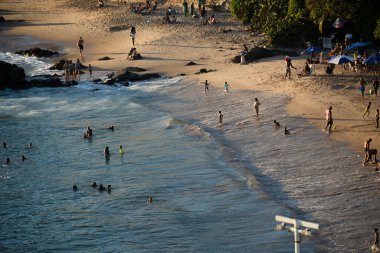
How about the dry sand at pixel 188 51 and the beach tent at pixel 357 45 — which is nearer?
the dry sand at pixel 188 51

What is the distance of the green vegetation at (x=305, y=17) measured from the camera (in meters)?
42.9

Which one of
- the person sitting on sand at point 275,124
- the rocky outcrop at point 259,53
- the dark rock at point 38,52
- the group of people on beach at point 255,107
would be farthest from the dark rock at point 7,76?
the person sitting on sand at point 275,124

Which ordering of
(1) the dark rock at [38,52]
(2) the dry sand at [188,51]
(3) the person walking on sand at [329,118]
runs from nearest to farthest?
(3) the person walking on sand at [329,118] < (2) the dry sand at [188,51] < (1) the dark rock at [38,52]

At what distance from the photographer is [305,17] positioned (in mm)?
46719

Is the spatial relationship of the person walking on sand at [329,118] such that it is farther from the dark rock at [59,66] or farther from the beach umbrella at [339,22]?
the dark rock at [59,66]

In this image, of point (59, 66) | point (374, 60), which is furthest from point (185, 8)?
point (374, 60)

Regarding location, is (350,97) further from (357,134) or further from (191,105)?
(191,105)

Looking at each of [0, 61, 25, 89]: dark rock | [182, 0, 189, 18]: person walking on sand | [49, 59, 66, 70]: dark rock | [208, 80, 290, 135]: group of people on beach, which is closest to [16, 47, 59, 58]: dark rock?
[49, 59, 66, 70]: dark rock

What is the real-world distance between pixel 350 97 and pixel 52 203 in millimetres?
15110

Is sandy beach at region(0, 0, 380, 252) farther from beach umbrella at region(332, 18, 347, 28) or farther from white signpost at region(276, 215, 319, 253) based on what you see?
white signpost at region(276, 215, 319, 253)

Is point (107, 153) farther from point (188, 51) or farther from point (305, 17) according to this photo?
point (305, 17)

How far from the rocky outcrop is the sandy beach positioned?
1.60 ft

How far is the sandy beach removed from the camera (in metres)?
34.6

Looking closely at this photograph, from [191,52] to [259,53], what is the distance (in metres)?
5.32
